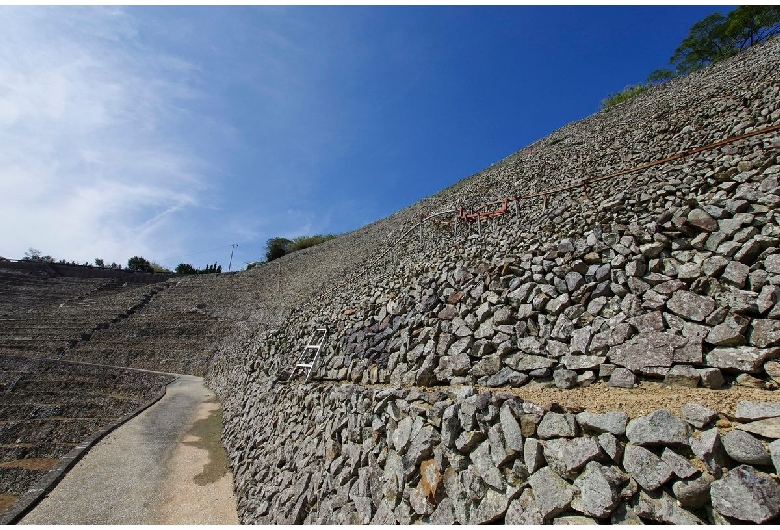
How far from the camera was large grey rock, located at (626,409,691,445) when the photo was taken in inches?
103

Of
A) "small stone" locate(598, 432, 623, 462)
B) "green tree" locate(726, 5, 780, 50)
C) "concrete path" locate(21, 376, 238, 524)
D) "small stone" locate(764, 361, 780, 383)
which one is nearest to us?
"small stone" locate(598, 432, 623, 462)

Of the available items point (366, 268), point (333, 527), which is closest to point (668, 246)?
point (333, 527)

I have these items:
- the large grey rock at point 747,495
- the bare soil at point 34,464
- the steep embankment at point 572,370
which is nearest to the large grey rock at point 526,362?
the steep embankment at point 572,370

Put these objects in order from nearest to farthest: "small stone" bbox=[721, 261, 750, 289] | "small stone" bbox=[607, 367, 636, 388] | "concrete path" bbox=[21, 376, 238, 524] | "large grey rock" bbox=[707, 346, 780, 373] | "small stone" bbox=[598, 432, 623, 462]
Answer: "small stone" bbox=[598, 432, 623, 462], "large grey rock" bbox=[707, 346, 780, 373], "small stone" bbox=[607, 367, 636, 388], "small stone" bbox=[721, 261, 750, 289], "concrete path" bbox=[21, 376, 238, 524]

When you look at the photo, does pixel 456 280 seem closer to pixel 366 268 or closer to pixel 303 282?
pixel 366 268

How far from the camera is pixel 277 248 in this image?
→ 164ft

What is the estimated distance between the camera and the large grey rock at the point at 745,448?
227cm

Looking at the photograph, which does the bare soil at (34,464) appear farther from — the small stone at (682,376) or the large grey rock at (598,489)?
the small stone at (682,376)

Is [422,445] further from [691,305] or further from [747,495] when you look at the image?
[691,305]

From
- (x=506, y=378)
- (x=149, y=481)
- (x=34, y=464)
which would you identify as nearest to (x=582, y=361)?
(x=506, y=378)

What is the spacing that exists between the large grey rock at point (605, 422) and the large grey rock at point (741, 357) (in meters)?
1.65

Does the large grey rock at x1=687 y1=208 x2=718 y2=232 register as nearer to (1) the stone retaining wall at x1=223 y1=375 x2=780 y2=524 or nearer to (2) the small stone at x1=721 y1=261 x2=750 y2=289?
(2) the small stone at x1=721 y1=261 x2=750 y2=289

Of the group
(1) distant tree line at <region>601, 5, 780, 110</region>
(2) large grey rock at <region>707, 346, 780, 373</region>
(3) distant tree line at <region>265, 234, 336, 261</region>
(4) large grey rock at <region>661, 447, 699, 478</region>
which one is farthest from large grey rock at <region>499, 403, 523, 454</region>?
(3) distant tree line at <region>265, 234, 336, 261</region>

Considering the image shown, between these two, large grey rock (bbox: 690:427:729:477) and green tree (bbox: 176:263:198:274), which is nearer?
large grey rock (bbox: 690:427:729:477)
